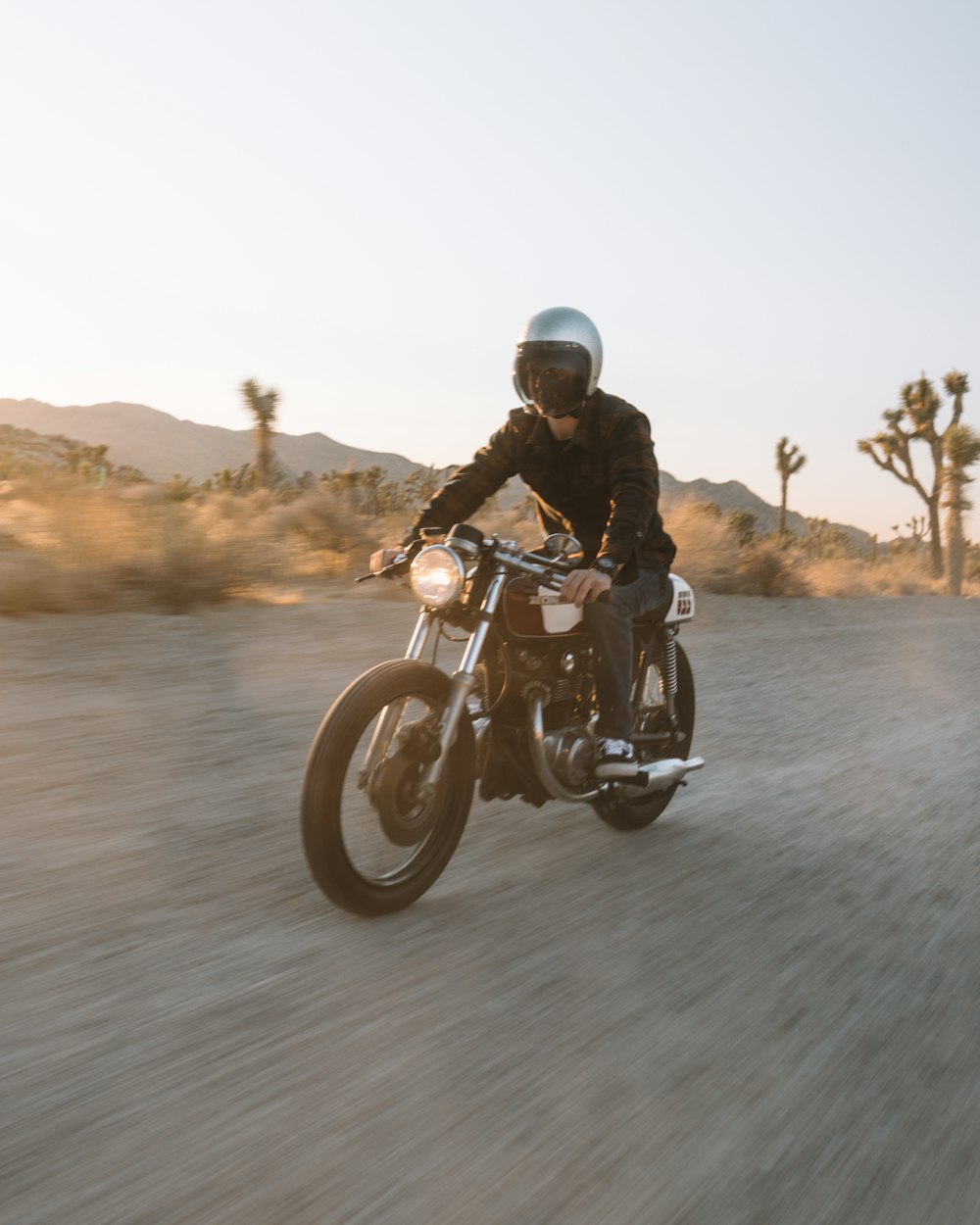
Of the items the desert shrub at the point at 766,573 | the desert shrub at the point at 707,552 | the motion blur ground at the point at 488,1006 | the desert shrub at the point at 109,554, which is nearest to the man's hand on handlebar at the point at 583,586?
the motion blur ground at the point at 488,1006

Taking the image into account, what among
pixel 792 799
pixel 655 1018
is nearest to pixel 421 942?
pixel 655 1018

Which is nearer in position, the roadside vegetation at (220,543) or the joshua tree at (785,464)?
the roadside vegetation at (220,543)

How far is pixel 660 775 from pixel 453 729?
1.20 metres

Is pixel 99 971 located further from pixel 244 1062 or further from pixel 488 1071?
pixel 488 1071

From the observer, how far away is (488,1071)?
286cm

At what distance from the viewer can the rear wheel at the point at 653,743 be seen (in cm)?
509

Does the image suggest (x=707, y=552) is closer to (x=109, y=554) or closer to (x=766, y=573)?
(x=766, y=573)

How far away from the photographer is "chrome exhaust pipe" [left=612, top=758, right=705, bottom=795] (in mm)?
4566

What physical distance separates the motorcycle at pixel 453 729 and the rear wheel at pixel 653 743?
9.1 inches

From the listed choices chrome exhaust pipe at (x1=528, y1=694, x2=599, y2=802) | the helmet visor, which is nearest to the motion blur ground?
chrome exhaust pipe at (x1=528, y1=694, x2=599, y2=802)

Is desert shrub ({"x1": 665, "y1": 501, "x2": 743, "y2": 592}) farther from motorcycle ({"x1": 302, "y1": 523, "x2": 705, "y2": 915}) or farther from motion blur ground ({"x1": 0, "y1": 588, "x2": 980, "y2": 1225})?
motorcycle ({"x1": 302, "y1": 523, "x2": 705, "y2": 915})

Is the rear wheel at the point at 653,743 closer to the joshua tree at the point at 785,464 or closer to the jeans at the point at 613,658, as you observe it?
the jeans at the point at 613,658

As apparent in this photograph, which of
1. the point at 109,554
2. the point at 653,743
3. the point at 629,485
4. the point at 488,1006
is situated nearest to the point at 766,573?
the point at 109,554

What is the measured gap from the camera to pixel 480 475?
493 centimetres
